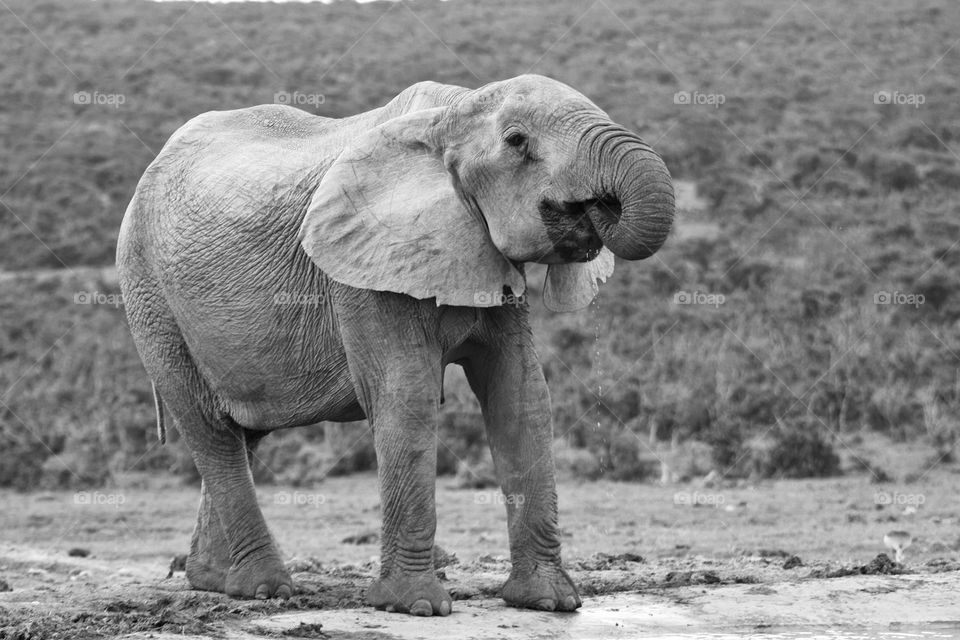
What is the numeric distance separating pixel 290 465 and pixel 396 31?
3720 cm

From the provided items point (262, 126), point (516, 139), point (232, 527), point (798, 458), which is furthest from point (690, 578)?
point (798, 458)

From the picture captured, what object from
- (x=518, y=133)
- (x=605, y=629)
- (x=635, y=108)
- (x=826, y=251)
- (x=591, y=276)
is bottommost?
(x=605, y=629)

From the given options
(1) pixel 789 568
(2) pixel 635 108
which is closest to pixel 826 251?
(2) pixel 635 108

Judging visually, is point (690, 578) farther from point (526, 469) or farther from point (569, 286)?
point (569, 286)

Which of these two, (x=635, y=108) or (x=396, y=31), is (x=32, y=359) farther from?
(x=396, y=31)

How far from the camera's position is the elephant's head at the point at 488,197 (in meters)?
6.43

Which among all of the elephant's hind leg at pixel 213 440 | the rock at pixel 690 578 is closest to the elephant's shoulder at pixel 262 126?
the elephant's hind leg at pixel 213 440

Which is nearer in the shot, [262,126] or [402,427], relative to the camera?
[402,427]

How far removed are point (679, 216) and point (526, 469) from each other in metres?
24.8

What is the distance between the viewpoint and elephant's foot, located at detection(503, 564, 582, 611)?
7465 millimetres

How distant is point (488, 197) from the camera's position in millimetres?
7051

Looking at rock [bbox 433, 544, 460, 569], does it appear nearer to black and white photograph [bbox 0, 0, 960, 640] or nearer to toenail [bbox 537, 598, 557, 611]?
black and white photograph [bbox 0, 0, 960, 640]

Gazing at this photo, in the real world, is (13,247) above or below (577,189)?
above

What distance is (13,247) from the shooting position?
31.7 metres
